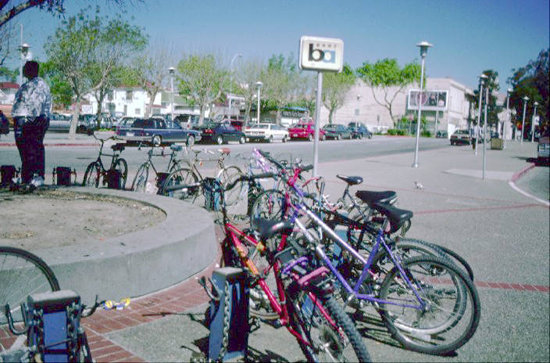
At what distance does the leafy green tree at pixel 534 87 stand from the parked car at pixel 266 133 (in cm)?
5620

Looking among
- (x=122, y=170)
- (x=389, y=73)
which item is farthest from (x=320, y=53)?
(x=389, y=73)

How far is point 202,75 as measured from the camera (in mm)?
49125

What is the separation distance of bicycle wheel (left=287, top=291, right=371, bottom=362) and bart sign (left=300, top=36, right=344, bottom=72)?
4.20 metres

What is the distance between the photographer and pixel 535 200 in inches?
533

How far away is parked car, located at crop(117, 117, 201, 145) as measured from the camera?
90.2 feet

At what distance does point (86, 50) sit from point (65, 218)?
25.7m

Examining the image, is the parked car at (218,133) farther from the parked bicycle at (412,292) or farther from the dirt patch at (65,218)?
the parked bicycle at (412,292)

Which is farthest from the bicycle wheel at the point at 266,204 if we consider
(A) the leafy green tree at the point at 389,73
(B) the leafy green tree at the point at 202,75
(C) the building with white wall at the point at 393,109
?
(C) the building with white wall at the point at 393,109

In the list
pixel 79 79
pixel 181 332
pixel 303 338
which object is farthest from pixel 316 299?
pixel 79 79

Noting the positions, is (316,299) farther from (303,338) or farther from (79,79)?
(79,79)

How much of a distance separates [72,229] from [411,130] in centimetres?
8224

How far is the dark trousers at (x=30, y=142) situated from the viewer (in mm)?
7831

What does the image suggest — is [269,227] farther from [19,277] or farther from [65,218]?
[65,218]

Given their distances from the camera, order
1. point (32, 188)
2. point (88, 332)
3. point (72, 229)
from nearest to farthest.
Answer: point (88, 332)
point (72, 229)
point (32, 188)
